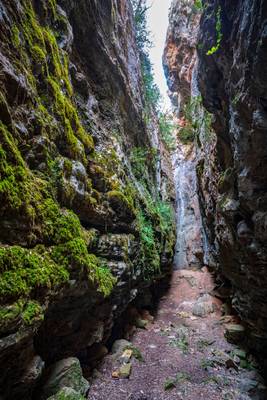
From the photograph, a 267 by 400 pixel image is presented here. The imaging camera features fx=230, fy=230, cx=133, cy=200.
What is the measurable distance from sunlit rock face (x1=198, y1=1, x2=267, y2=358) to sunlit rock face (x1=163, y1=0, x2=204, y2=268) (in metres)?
9.00

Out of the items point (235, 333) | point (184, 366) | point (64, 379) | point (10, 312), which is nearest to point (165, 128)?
point (235, 333)

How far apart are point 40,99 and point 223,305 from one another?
10360 millimetres

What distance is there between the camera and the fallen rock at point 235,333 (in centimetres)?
744

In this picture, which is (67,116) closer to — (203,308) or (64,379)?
(64,379)

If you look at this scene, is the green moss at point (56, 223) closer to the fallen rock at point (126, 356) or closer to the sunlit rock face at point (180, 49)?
the fallen rock at point (126, 356)

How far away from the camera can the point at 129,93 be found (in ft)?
31.7

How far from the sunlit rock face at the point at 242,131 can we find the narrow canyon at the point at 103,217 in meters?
0.03

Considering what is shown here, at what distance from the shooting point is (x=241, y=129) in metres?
4.06

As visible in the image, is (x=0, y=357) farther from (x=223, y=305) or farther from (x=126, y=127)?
(x=223, y=305)

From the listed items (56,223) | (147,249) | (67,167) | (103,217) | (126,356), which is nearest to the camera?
(56,223)

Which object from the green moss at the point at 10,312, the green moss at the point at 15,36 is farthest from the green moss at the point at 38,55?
the green moss at the point at 10,312

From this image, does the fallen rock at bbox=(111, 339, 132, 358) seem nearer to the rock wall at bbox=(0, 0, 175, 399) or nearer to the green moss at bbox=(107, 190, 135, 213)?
the rock wall at bbox=(0, 0, 175, 399)

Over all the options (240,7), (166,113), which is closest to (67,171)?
(240,7)

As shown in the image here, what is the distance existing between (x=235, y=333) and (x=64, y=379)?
19.5ft
